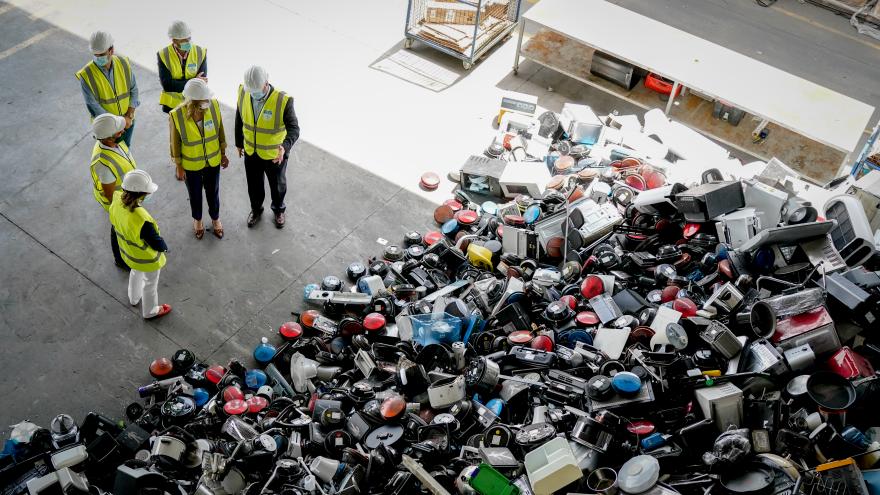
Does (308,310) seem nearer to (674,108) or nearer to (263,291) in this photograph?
(263,291)

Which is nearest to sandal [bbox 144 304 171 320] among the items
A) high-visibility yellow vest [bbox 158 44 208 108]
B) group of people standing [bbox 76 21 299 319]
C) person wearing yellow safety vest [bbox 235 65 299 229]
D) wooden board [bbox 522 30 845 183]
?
group of people standing [bbox 76 21 299 319]

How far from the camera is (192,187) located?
21.5ft

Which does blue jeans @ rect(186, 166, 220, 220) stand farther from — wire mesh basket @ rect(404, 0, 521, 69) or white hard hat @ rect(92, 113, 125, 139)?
wire mesh basket @ rect(404, 0, 521, 69)

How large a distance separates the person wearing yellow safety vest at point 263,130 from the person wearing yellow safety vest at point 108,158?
1010mm

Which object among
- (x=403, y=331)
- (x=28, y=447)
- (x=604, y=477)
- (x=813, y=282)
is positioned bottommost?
(x=28, y=447)

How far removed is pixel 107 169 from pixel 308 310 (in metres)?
2.01

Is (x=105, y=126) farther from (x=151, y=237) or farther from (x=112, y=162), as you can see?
(x=151, y=237)

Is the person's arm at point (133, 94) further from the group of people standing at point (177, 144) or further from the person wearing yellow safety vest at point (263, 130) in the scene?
the person wearing yellow safety vest at point (263, 130)

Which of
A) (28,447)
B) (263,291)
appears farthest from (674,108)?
(28,447)

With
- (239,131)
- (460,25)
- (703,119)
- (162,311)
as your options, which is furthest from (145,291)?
(703,119)

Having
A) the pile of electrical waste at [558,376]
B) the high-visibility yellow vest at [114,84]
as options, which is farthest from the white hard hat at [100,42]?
the pile of electrical waste at [558,376]

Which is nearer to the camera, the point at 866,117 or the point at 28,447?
the point at 28,447

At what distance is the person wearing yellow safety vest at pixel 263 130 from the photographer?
20.4ft

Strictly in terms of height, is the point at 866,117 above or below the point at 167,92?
above
